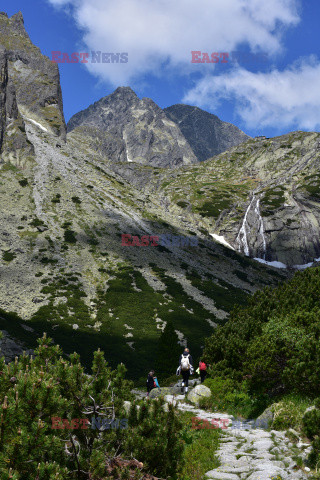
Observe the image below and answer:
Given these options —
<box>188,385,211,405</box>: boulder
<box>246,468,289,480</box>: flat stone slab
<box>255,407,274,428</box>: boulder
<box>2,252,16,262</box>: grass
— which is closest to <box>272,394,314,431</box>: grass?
<box>255,407,274,428</box>: boulder

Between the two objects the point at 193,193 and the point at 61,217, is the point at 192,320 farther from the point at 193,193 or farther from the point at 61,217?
the point at 193,193

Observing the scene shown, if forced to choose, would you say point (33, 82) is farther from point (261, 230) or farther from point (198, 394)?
point (198, 394)

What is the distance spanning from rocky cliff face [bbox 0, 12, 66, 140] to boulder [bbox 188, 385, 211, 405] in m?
128

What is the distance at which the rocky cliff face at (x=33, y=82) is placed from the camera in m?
133

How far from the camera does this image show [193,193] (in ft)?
622

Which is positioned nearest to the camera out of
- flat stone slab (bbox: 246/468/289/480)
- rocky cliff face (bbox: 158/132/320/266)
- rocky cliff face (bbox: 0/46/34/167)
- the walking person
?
flat stone slab (bbox: 246/468/289/480)

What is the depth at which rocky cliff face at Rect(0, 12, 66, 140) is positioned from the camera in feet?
437

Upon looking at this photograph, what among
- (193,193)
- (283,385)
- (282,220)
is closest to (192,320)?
Result: (283,385)

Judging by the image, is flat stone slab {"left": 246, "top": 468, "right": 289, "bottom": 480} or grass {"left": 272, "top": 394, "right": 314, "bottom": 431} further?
grass {"left": 272, "top": 394, "right": 314, "bottom": 431}

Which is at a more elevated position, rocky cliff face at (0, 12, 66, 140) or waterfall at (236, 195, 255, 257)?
rocky cliff face at (0, 12, 66, 140)

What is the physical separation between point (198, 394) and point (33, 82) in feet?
525

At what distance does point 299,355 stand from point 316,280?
7561mm

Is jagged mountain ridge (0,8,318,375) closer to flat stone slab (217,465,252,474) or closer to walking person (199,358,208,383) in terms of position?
walking person (199,358,208,383)

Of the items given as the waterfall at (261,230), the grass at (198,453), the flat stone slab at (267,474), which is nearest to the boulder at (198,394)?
the grass at (198,453)
